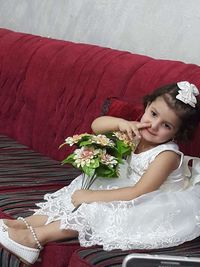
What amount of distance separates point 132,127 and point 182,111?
18 centimetres

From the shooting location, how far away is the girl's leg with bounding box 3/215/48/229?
1967 mm

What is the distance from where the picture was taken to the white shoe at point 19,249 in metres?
1.87

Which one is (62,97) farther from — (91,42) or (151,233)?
(151,233)

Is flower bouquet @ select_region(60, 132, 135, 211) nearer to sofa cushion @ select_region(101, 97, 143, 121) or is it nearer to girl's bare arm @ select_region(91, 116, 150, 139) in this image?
girl's bare arm @ select_region(91, 116, 150, 139)

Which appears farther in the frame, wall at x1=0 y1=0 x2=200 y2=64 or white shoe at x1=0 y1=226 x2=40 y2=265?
wall at x1=0 y1=0 x2=200 y2=64

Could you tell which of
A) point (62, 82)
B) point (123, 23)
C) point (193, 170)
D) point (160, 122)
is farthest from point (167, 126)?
point (123, 23)

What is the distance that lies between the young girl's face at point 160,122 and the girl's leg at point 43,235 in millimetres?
420

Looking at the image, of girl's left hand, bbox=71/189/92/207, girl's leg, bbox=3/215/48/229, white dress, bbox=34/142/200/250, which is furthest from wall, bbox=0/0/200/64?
girl's leg, bbox=3/215/48/229

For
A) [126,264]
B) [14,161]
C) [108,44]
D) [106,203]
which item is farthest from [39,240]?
[108,44]

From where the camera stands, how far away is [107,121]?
7.43ft

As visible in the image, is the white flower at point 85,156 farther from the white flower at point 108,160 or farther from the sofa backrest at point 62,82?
the sofa backrest at point 62,82

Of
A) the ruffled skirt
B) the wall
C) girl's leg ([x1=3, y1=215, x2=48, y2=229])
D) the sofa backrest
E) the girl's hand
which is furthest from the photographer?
the wall

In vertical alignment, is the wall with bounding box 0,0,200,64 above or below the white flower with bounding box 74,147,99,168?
above

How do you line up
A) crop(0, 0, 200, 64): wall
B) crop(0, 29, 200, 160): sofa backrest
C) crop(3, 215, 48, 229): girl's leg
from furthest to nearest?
1. crop(0, 0, 200, 64): wall
2. crop(0, 29, 200, 160): sofa backrest
3. crop(3, 215, 48, 229): girl's leg
